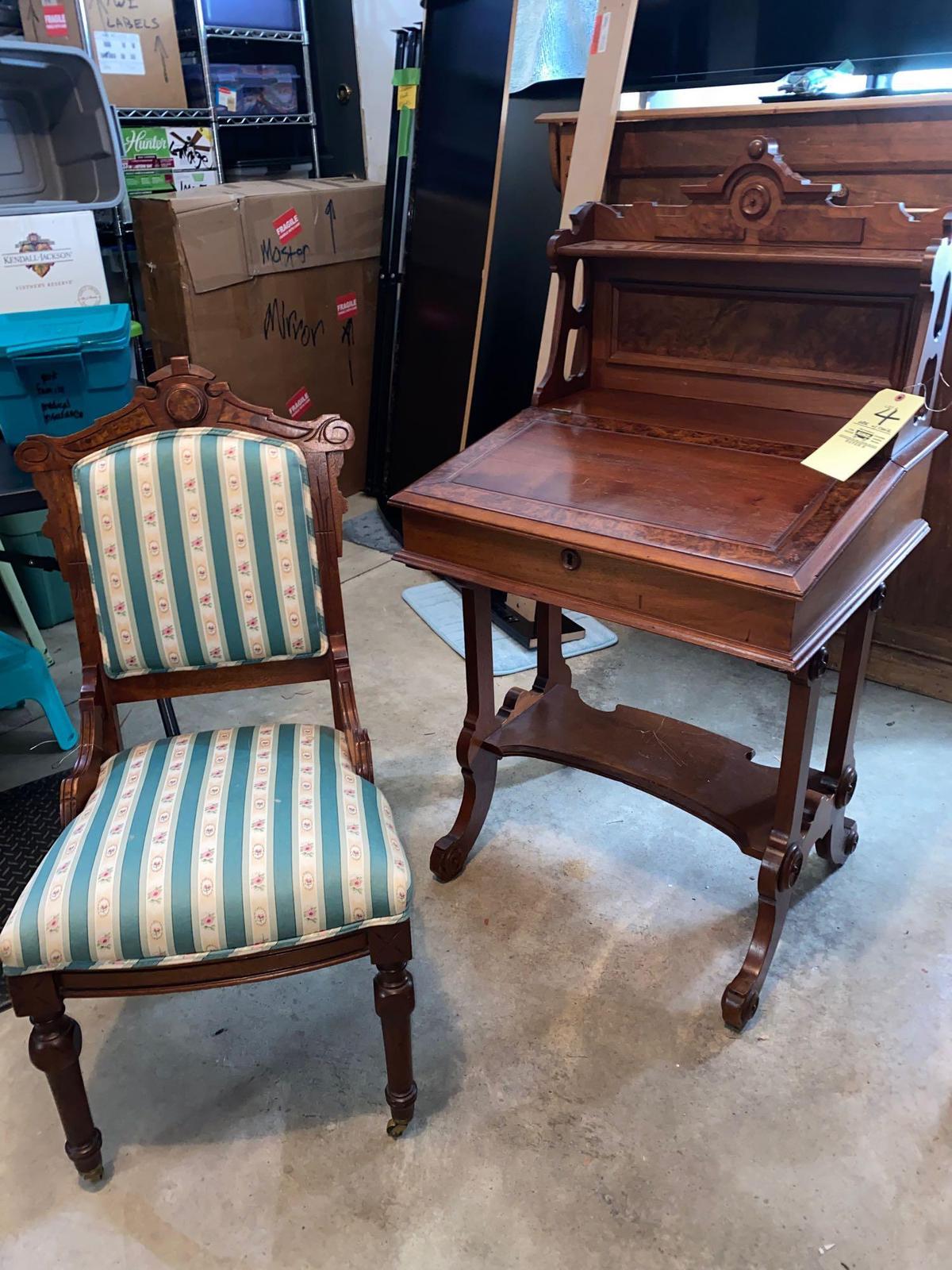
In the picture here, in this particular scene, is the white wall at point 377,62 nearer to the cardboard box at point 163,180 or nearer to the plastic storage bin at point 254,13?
the plastic storage bin at point 254,13

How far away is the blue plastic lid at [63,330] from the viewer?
1819mm

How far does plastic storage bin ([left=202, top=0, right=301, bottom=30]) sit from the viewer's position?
10.7 feet

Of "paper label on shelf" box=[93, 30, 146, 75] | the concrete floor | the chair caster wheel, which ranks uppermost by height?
"paper label on shelf" box=[93, 30, 146, 75]

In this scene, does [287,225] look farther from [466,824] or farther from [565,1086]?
[565,1086]

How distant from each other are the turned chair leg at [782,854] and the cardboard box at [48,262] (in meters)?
2.02

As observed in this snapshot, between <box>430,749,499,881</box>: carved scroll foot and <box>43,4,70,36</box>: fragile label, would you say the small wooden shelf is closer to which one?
<box>430,749,499,881</box>: carved scroll foot

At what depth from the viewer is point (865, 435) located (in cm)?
134

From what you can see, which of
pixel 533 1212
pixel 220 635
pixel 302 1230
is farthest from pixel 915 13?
pixel 302 1230

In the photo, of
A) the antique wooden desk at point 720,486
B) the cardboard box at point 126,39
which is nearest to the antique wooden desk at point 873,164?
the antique wooden desk at point 720,486

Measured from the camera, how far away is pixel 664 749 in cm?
187

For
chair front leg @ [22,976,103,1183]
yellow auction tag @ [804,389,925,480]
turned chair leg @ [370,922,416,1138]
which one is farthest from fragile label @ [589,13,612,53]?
chair front leg @ [22,976,103,1183]

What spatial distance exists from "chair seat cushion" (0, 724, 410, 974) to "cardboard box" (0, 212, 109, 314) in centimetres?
161

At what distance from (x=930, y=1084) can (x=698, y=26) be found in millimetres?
2273

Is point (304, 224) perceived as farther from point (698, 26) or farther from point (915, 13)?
point (915, 13)
